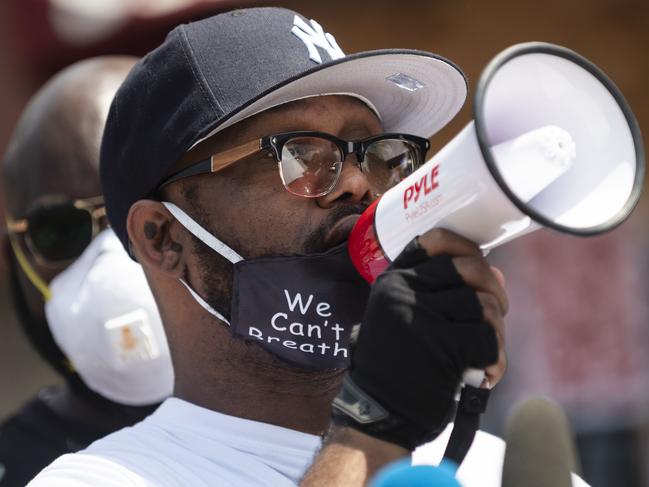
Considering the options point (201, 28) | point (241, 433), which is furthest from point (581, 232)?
point (201, 28)

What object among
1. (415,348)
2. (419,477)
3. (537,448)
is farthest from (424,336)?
(419,477)

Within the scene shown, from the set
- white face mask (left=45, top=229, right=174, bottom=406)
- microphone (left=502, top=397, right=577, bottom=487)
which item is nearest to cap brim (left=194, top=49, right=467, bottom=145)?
microphone (left=502, top=397, right=577, bottom=487)

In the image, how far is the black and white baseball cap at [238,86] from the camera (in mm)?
2605

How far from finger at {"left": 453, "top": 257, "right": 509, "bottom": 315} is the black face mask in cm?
61

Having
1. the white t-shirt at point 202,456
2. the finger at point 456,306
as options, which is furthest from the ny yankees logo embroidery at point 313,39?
the finger at point 456,306

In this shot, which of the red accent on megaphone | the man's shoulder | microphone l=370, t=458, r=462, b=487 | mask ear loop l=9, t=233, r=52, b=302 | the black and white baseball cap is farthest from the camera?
mask ear loop l=9, t=233, r=52, b=302

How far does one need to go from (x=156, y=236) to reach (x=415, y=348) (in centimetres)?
115

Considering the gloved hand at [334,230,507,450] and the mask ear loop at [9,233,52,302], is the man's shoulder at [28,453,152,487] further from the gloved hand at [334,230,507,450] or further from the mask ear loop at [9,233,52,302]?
the mask ear loop at [9,233,52,302]

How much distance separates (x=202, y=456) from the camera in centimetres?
249

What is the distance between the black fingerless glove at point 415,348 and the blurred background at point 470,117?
13.9 feet

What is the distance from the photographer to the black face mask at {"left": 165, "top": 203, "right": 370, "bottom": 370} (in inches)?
98.1

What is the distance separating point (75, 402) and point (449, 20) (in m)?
3.07

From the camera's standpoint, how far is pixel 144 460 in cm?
241

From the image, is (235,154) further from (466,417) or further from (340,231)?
(466,417)
